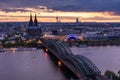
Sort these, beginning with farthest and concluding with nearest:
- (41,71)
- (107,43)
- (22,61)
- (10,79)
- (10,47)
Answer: (107,43) → (10,47) → (22,61) → (41,71) → (10,79)

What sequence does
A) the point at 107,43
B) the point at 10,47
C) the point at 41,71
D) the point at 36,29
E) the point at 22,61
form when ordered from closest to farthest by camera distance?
1. the point at 41,71
2. the point at 22,61
3. the point at 10,47
4. the point at 107,43
5. the point at 36,29

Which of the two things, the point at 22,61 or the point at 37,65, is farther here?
the point at 22,61

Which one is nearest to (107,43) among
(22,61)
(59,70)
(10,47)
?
(10,47)

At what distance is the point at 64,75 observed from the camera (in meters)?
10.3

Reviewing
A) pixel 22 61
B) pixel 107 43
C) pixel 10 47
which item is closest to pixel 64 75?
pixel 22 61

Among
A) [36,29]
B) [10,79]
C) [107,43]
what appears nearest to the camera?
[10,79]

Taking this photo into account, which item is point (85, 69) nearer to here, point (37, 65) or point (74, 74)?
point (74, 74)

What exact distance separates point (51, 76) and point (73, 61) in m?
0.64

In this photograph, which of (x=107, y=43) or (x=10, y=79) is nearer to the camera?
(x=10, y=79)

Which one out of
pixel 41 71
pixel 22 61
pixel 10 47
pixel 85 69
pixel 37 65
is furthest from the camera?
pixel 10 47

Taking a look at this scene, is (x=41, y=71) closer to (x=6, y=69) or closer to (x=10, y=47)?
(x=6, y=69)

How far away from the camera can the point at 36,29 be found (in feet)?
98.4

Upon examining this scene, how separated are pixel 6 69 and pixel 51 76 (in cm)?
185

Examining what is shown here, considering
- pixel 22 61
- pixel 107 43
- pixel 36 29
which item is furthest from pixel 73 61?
pixel 36 29
